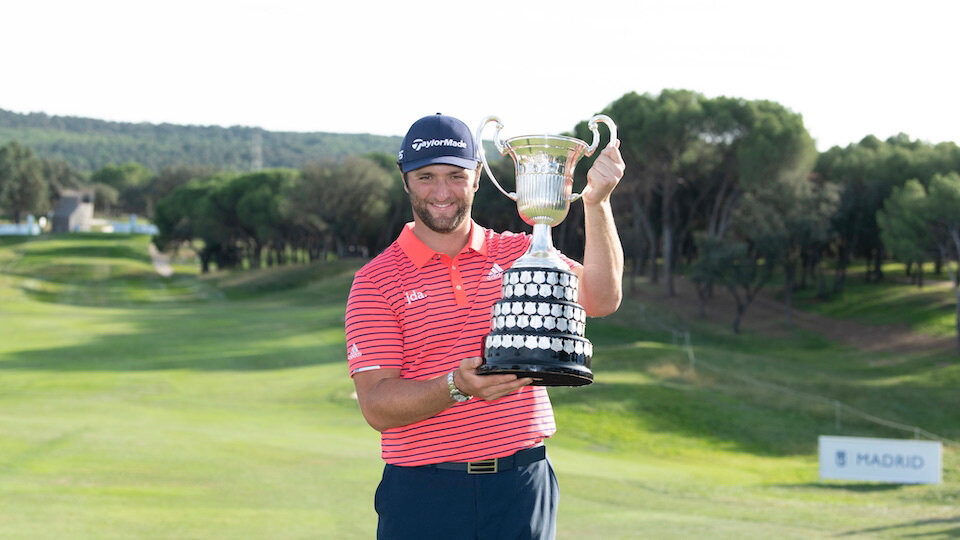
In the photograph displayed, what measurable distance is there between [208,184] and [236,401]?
88.0 metres

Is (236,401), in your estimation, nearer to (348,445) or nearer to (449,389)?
(348,445)

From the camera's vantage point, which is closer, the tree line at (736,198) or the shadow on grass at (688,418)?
the shadow on grass at (688,418)

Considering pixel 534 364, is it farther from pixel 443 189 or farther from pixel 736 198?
pixel 736 198

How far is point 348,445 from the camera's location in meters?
17.4

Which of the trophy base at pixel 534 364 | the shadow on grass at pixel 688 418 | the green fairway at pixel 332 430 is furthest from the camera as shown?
the shadow on grass at pixel 688 418

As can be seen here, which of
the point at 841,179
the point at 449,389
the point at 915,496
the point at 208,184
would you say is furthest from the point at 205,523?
the point at 208,184

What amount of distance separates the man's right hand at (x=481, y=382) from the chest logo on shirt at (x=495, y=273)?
0.65 meters

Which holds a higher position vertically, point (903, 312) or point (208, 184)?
point (208, 184)

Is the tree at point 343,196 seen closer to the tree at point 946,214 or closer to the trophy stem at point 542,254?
the tree at point 946,214

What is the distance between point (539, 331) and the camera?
133 inches

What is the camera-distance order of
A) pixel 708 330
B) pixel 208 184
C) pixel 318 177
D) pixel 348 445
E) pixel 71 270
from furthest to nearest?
pixel 208 184 → pixel 71 270 → pixel 318 177 → pixel 708 330 → pixel 348 445

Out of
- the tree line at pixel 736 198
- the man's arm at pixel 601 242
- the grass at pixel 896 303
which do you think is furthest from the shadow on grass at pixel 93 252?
the man's arm at pixel 601 242

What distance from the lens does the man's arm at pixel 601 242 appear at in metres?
3.71

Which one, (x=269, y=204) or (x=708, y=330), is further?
(x=269, y=204)
